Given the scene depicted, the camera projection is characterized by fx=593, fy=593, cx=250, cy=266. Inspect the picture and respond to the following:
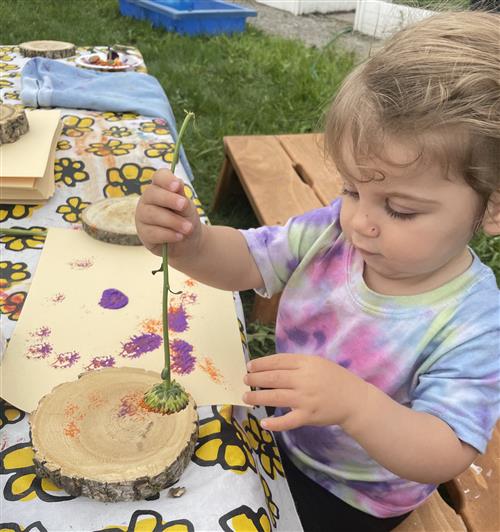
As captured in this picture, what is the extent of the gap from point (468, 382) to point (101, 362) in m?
0.60

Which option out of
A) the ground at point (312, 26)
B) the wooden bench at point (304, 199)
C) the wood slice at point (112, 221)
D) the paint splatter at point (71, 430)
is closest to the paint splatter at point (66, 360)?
the paint splatter at point (71, 430)

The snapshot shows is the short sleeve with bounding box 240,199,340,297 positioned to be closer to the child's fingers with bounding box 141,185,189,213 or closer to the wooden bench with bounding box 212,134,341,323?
the child's fingers with bounding box 141,185,189,213

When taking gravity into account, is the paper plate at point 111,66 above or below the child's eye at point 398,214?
below

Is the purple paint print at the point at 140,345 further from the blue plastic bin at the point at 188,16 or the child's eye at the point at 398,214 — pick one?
the blue plastic bin at the point at 188,16

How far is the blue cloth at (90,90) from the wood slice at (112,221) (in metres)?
0.57

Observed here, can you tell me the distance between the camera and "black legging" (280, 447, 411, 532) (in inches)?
42.2

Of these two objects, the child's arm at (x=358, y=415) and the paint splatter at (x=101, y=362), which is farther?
the paint splatter at (x=101, y=362)

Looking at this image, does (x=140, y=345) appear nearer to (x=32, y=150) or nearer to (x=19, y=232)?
(x=19, y=232)

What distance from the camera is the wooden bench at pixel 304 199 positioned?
108 cm

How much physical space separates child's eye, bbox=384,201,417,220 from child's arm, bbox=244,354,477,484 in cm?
21

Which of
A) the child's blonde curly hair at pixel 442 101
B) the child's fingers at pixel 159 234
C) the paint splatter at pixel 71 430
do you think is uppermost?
the child's blonde curly hair at pixel 442 101

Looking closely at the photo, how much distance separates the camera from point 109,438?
80 centimetres

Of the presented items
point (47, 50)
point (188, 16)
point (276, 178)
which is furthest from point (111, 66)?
point (188, 16)

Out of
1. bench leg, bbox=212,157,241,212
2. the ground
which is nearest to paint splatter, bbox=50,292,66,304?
bench leg, bbox=212,157,241,212
